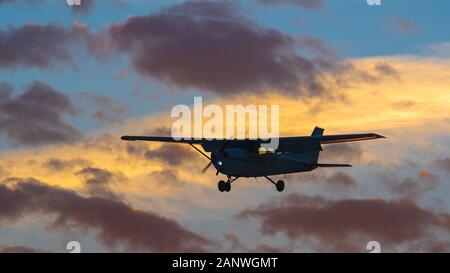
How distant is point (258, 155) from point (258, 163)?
23.1 inches

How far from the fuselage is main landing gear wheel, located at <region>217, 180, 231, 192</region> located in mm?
1285

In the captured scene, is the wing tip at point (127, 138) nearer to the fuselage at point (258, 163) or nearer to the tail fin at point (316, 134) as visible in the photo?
the fuselage at point (258, 163)

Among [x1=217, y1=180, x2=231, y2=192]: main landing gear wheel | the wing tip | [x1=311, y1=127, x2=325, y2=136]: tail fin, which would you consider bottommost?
[x1=217, y1=180, x2=231, y2=192]: main landing gear wheel

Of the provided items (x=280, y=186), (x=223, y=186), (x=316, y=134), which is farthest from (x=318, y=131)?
(x=223, y=186)

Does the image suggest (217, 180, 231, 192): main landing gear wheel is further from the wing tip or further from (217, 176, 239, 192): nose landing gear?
the wing tip

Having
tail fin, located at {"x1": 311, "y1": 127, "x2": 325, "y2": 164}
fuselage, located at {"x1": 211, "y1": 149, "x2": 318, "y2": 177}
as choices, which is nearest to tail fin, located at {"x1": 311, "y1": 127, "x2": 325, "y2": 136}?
tail fin, located at {"x1": 311, "y1": 127, "x2": 325, "y2": 164}

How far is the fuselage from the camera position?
2251 inches

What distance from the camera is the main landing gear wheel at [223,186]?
58.4 meters

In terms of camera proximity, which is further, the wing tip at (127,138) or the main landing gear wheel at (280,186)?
the wing tip at (127,138)

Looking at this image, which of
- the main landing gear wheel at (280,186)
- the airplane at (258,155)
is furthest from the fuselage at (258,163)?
the main landing gear wheel at (280,186)
